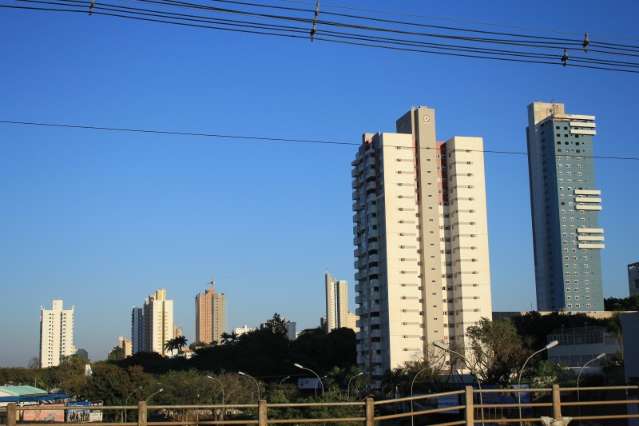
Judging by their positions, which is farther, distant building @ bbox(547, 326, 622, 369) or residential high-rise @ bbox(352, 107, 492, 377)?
Result: residential high-rise @ bbox(352, 107, 492, 377)

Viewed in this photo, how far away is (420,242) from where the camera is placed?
9825 centimetres

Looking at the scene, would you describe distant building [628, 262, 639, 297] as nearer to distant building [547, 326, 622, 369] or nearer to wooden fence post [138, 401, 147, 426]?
distant building [547, 326, 622, 369]

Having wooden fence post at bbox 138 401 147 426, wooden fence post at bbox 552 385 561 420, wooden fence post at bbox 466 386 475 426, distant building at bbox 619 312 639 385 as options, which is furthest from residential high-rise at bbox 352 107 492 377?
wooden fence post at bbox 138 401 147 426

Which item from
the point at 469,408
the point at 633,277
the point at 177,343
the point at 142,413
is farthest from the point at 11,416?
the point at 633,277

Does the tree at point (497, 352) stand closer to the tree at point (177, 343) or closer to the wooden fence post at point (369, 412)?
the wooden fence post at point (369, 412)

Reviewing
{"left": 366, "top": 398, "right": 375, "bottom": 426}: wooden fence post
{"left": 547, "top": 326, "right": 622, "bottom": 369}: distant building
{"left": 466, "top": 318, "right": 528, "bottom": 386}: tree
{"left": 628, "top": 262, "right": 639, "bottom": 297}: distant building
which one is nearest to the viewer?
{"left": 366, "top": 398, "right": 375, "bottom": 426}: wooden fence post

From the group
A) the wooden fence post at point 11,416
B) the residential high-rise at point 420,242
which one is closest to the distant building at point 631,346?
the wooden fence post at point 11,416

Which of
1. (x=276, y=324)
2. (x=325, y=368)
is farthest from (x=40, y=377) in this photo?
(x=325, y=368)

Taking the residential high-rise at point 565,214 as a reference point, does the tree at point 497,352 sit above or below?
below

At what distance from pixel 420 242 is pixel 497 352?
29.0 metres

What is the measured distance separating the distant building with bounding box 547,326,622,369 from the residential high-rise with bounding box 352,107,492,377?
16.8 meters

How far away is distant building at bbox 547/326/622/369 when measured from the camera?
243 feet

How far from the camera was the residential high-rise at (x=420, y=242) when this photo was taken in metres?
95.6

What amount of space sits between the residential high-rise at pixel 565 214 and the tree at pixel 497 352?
90369mm
